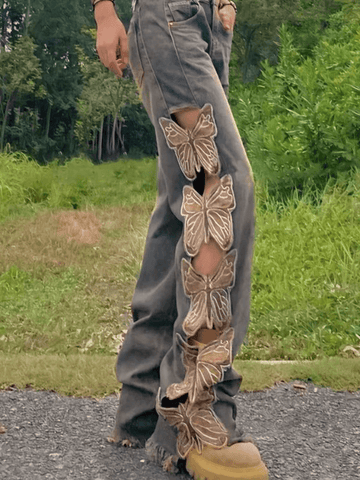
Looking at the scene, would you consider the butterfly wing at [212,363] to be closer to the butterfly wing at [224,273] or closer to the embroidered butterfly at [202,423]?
the embroidered butterfly at [202,423]

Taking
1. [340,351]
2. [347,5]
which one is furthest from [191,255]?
[347,5]

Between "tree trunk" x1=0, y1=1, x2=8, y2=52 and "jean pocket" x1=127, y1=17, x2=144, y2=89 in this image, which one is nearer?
"jean pocket" x1=127, y1=17, x2=144, y2=89

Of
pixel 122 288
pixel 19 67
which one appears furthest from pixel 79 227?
pixel 19 67

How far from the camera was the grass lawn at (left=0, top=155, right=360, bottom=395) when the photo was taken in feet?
13.3

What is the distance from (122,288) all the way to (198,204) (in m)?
3.96

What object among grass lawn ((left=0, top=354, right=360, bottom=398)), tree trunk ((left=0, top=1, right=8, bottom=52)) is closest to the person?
grass lawn ((left=0, top=354, right=360, bottom=398))

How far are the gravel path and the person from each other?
21 centimetres

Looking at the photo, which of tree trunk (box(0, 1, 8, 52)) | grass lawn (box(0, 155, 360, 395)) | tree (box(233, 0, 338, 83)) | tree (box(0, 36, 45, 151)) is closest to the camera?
grass lawn (box(0, 155, 360, 395))

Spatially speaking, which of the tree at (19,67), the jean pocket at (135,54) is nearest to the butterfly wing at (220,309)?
the jean pocket at (135,54)

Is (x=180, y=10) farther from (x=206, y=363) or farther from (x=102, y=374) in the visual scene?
(x=102, y=374)

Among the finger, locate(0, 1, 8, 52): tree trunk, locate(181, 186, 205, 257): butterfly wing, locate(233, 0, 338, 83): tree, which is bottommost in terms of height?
locate(181, 186, 205, 257): butterfly wing

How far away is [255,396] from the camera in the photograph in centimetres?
313

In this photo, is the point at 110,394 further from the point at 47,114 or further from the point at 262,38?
the point at 47,114

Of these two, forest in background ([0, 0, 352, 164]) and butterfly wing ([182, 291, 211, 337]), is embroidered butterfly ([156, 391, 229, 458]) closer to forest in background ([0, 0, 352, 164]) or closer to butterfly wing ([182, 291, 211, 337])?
butterfly wing ([182, 291, 211, 337])
